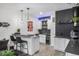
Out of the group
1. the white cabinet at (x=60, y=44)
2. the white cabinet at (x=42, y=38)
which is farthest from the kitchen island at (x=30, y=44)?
the white cabinet at (x=60, y=44)

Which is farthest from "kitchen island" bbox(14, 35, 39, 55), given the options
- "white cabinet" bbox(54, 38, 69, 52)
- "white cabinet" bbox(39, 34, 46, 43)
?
"white cabinet" bbox(54, 38, 69, 52)

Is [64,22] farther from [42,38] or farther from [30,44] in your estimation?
[30,44]

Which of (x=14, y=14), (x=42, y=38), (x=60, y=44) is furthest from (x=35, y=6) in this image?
(x=60, y=44)

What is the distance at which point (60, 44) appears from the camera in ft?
6.78

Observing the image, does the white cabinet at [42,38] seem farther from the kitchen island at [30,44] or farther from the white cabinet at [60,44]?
the white cabinet at [60,44]

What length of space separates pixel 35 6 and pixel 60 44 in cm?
80

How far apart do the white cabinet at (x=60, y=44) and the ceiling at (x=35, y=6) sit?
535 mm

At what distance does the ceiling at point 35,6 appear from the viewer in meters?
1.98

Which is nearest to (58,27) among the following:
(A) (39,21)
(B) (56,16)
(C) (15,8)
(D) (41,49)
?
(B) (56,16)

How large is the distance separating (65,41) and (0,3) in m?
1.29

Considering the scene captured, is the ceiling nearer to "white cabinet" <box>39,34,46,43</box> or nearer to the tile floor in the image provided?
"white cabinet" <box>39,34,46,43</box>

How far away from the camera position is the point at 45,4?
2.00 metres

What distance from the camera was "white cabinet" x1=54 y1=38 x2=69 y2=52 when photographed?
2040 millimetres

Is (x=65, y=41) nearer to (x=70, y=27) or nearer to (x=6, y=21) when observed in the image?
(x=70, y=27)
